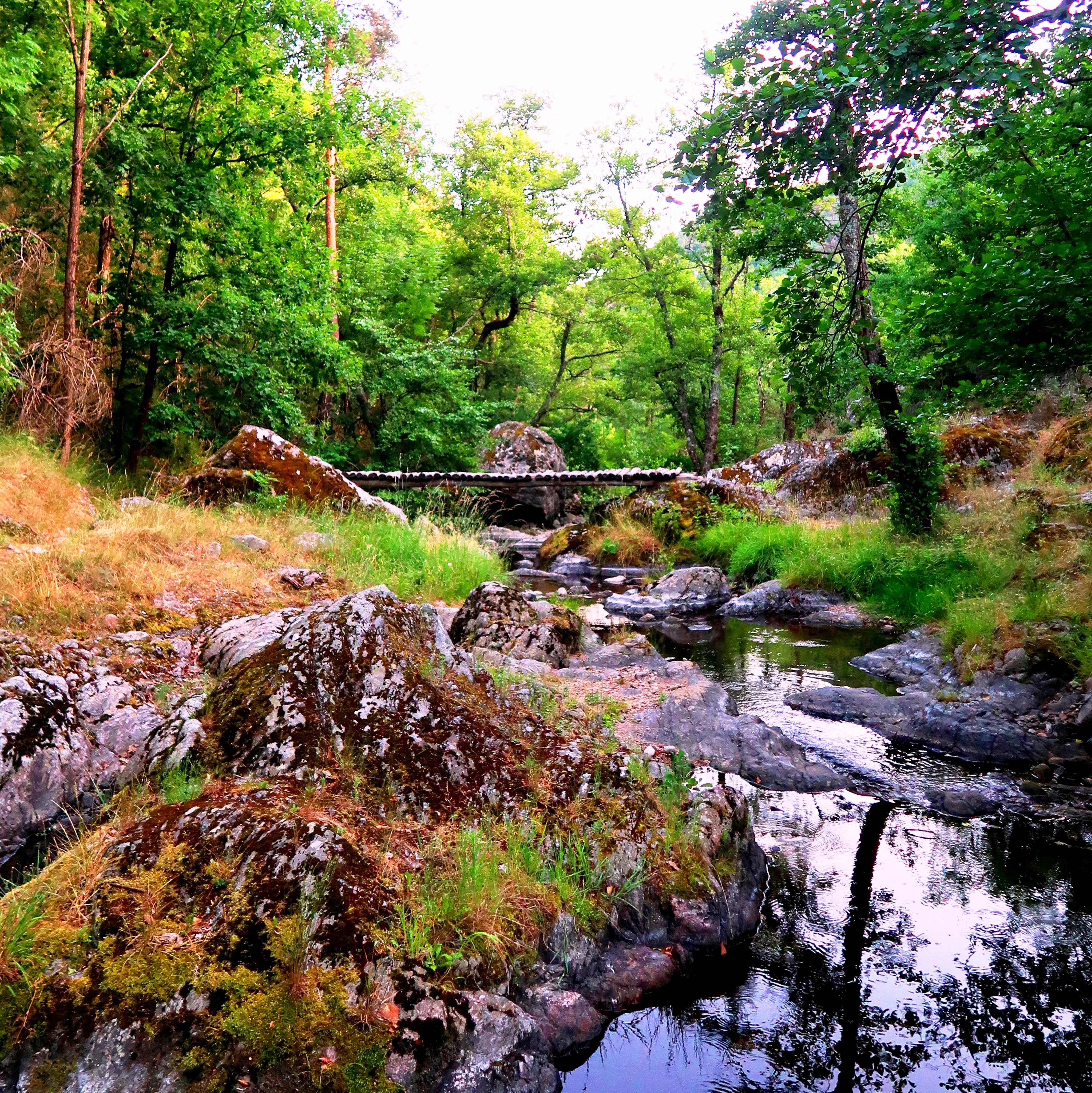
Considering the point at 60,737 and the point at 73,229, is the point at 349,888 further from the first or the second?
the point at 73,229

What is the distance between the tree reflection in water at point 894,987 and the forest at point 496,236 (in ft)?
10.8

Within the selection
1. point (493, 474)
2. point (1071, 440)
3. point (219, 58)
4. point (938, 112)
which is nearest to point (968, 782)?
point (938, 112)

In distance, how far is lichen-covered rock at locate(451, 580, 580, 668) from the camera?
282 inches

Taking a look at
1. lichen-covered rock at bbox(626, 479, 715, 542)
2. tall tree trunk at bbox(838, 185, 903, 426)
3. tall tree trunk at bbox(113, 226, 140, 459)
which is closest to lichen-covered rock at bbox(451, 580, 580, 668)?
tall tree trunk at bbox(838, 185, 903, 426)

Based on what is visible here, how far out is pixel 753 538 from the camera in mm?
14805

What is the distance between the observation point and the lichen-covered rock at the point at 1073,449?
11.0m

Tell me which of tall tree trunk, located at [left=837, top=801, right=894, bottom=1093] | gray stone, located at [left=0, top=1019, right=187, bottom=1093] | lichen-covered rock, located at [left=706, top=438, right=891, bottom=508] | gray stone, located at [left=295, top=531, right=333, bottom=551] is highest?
lichen-covered rock, located at [left=706, top=438, right=891, bottom=508]

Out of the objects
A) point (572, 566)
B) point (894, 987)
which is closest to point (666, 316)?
point (572, 566)

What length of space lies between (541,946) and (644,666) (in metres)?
4.06

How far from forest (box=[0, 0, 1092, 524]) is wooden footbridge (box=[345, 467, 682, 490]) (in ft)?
4.00

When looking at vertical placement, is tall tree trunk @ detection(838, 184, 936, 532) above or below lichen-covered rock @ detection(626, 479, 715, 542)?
above

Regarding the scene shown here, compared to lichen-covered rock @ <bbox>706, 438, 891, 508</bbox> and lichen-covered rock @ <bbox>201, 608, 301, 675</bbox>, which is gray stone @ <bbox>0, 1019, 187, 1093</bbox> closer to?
lichen-covered rock @ <bbox>201, 608, 301, 675</bbox>

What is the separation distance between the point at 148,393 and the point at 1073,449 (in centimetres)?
1436

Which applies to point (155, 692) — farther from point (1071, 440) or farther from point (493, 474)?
point (493, 474)
